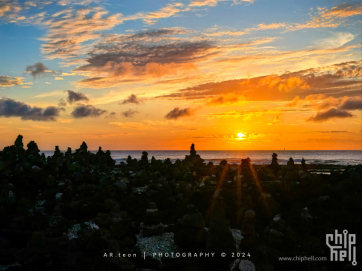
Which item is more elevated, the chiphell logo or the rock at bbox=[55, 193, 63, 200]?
the rock at bbox=[55, 193, 63, 200]

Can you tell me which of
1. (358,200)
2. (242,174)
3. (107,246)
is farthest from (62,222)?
(242,174)

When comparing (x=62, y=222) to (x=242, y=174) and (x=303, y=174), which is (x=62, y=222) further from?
(x=242, y=174)

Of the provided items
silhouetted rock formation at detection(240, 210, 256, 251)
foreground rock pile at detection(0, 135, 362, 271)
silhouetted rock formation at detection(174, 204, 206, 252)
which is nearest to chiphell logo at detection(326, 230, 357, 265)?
foreground rock pile at detection(0, 135, 362, 271)

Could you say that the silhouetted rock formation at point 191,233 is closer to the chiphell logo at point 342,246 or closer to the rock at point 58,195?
the chiphell logo at point 342,246

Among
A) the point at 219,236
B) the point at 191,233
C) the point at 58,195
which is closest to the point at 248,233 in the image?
the point at 219,236

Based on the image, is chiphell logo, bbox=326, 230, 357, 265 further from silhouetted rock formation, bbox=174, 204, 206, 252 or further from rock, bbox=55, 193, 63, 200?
rock, bbox=55, 193, 63, 200

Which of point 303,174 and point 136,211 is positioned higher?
point 303,174
